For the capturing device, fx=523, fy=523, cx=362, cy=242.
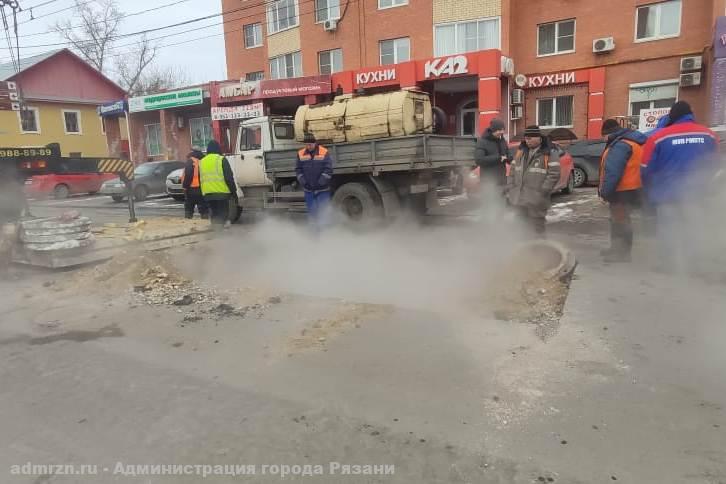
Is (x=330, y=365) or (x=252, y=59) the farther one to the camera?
(x=252, y=59)

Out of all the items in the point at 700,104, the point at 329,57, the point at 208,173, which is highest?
the point at 329,57

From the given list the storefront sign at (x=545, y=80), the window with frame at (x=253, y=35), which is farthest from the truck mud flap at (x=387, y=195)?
the window with frame at (x=253, y=35)

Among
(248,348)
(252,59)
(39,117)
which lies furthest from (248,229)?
(39,117)

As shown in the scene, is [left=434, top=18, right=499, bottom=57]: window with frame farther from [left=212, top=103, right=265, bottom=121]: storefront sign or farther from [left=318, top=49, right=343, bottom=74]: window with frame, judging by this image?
[left=212, top=103, right=265, bottom=121]: storefront sign

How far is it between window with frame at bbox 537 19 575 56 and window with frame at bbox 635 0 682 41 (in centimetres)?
232

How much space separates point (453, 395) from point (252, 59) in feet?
94.1

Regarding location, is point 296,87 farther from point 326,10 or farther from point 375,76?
point 326,10

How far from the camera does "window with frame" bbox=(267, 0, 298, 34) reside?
84.8ft

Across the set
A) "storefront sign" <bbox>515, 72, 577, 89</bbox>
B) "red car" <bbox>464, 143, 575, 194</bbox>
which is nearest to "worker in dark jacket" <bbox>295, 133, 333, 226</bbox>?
"red car" <bbox>464, 143, 575, 194</bbox>

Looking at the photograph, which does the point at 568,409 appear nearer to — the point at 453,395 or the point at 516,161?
the point at 453,395

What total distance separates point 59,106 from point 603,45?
31.4m

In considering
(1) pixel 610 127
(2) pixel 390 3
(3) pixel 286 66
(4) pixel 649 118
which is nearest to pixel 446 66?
(2) pixel 390 3

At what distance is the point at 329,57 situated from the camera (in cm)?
2500

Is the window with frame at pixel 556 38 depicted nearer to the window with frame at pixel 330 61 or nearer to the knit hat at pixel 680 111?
the window with frame at pixel 330 61
